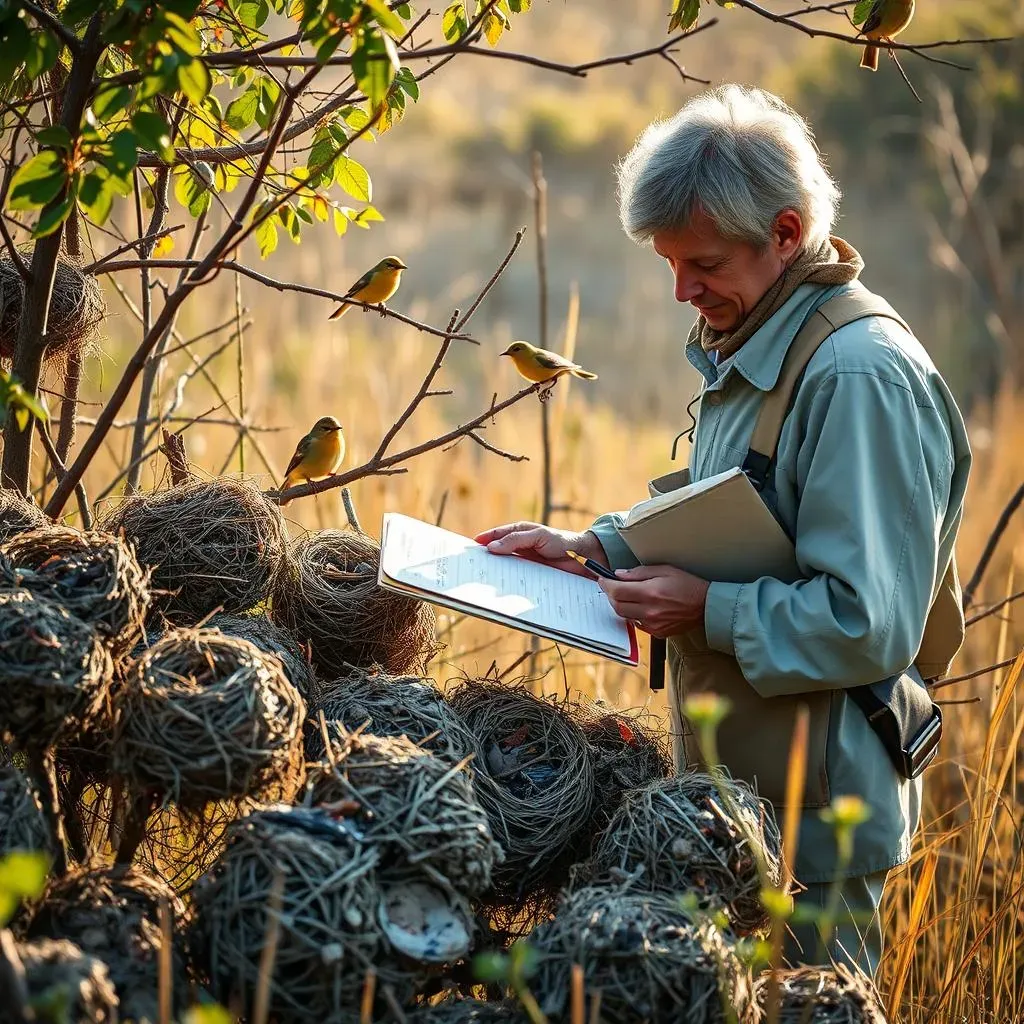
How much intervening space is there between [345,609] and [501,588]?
27 centimetres

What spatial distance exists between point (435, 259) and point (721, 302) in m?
13.4

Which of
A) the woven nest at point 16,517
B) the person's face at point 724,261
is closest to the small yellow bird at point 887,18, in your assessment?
the person's face at point 724,261

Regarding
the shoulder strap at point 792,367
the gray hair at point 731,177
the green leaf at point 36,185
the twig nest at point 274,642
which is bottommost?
the twig nest at point 274,642

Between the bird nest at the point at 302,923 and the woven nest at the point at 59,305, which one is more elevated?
the woven nest at the point at 59,305

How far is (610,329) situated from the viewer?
14.1 meters

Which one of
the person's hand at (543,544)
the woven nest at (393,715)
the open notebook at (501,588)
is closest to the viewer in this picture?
the woven nest at (393,715)

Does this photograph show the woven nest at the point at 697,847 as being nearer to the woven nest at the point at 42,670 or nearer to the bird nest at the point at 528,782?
the bird nest at the point at 528,782

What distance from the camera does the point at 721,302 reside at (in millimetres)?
2104

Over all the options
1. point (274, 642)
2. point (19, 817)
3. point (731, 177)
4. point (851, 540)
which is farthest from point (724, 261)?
point (19, 817)

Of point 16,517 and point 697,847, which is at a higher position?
point 16,517

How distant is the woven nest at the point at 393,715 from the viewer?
1730mm

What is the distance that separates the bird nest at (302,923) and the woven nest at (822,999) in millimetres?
435

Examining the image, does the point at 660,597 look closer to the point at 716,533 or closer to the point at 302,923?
the point at 716,533

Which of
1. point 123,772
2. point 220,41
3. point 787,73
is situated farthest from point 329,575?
point 787,73
